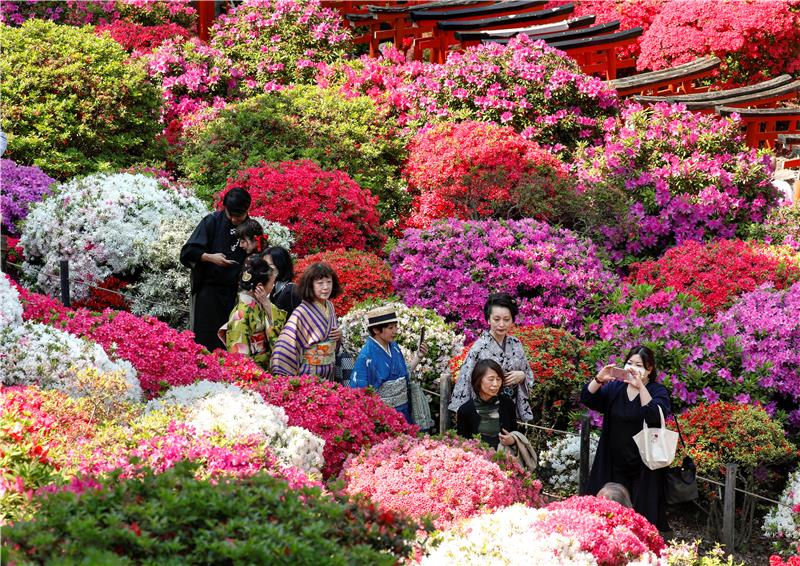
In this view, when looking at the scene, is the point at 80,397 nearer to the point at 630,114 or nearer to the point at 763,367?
the point at 763,367

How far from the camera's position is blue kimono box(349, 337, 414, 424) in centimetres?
721

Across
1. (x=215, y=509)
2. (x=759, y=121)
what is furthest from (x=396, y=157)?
(x=215, y=509)

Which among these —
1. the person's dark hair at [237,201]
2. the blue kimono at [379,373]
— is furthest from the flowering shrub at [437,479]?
the person's dark hair at [237,201]

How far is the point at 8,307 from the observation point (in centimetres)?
661

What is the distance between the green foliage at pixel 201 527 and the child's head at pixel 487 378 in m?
2.51

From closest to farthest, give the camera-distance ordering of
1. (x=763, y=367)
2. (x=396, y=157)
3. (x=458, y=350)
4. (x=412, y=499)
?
(x=412, y=499) < (x=763, y=367) < (x=458, y=350) < (x=396, y=157)

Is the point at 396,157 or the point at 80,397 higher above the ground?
the point at 396,157

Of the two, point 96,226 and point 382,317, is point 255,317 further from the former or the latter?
point 96,226

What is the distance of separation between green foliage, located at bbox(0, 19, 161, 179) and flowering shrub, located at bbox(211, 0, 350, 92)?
140 inches

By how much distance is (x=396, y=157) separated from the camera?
14.5 metres

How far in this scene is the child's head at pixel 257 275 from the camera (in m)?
7.45

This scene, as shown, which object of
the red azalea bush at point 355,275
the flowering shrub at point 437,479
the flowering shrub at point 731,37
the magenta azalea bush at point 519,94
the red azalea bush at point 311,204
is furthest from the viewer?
the flowering shrub at point 731,37

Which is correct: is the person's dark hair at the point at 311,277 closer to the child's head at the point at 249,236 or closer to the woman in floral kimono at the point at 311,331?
the woman in floral kimono at the point at 311,331

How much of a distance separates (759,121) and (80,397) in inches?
441
